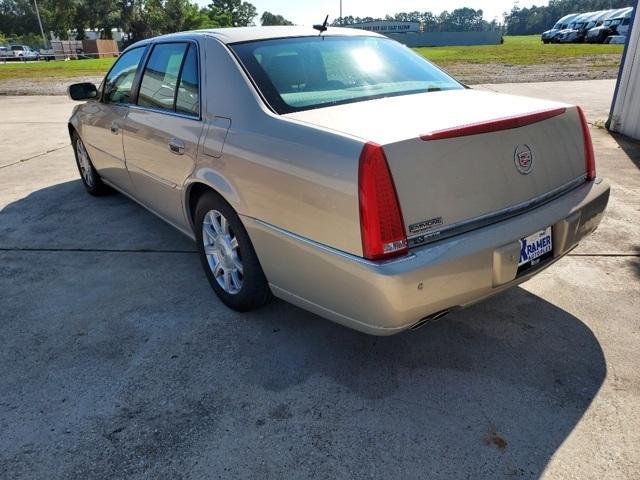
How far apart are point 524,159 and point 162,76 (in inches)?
98.4

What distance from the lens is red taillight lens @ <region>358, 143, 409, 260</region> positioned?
200 cm

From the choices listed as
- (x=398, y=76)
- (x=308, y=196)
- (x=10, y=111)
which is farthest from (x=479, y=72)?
(x=308, y=196)

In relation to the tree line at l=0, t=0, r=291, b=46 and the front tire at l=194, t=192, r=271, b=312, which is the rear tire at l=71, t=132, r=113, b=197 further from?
the tree line at l=0, t=0, r=291, b=46

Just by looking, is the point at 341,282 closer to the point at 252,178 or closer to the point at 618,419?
the point at 252,178

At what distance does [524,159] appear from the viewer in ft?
7.72

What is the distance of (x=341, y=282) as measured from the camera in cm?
217

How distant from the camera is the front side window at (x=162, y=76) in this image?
3.32 metres

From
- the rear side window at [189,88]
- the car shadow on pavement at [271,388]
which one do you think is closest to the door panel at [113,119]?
the rear side window at [189,88]

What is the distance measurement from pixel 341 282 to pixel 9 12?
348 feet

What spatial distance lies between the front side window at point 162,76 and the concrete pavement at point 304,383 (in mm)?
1215

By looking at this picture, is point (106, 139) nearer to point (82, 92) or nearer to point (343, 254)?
point (82, 92)

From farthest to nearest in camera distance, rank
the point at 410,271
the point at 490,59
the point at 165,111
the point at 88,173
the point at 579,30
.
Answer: the point at 579,30 → the point at 490,59 → the point at 88,173 → the point at 165,111 → the point at 410,271

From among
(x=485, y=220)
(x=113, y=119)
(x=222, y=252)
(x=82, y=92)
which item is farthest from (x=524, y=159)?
(x=82, y=92)

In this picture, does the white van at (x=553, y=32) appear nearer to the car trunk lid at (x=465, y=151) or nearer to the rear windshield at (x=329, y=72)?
the rear windshield at (x=329, y=72)
